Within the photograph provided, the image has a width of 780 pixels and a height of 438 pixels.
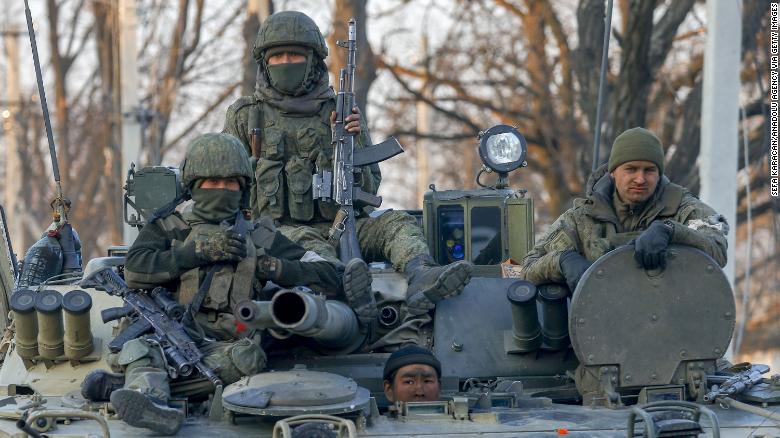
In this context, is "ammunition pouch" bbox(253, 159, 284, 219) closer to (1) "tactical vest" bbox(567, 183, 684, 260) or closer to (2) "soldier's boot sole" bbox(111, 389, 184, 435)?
(1) "tactical vest" bbox(567, 183, 684, 260)

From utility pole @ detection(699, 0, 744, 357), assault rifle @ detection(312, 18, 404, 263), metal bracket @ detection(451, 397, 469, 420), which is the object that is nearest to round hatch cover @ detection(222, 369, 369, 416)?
metal bracket @ detection(451, 397, 469, 420)

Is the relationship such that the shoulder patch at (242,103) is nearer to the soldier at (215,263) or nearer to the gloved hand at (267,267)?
the soldier at (215,263)

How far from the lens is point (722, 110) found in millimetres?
18766

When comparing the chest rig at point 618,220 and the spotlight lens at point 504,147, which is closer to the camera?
the chest rig at point 618,220

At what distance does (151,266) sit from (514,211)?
3.00 meters

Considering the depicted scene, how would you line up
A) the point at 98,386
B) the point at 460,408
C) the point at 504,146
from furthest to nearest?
the point at 504,146 < the point at 98,386 < the point at 460,408

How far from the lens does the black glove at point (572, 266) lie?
402 inches

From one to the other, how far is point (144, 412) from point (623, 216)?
3139mm

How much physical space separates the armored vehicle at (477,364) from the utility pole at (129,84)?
15975 mm

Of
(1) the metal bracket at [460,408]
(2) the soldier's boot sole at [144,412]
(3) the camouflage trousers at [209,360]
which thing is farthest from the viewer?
(3) the camouflage trousers at [209,360]

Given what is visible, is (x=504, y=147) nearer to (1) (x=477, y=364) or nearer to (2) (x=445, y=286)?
(2) (x=445, y=286)

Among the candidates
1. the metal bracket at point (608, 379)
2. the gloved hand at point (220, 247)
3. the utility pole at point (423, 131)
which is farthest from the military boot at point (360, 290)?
the utility pole at point (423, 131)

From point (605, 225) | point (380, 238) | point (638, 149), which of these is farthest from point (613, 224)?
point (380, 238)

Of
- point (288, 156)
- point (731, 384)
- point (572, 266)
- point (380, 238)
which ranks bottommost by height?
point (731, 384)
